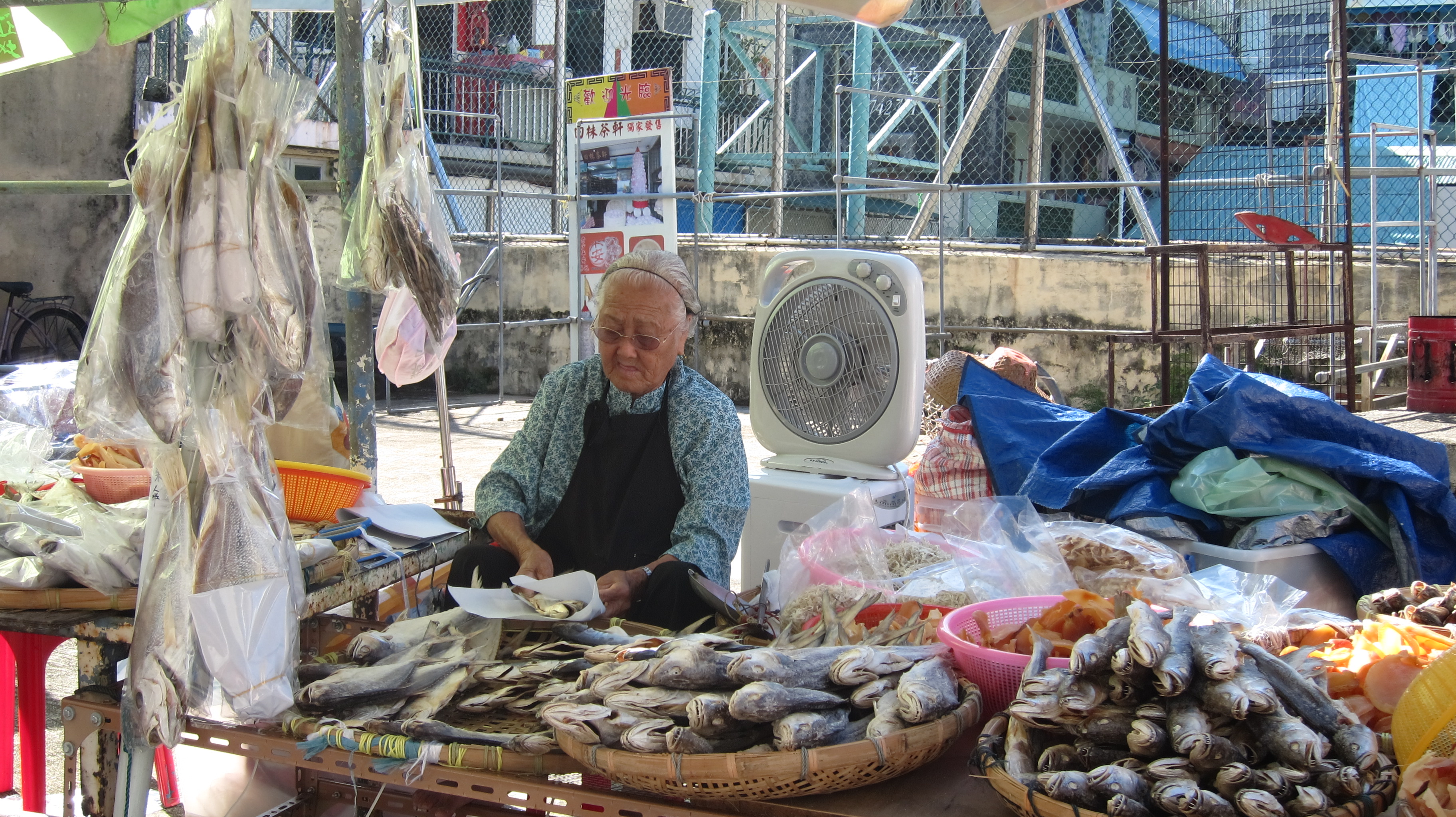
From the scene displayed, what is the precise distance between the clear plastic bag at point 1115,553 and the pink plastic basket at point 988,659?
815 mm

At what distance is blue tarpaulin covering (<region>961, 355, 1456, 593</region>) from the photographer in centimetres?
326

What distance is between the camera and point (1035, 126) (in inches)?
333

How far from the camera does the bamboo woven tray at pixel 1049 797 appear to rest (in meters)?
1.33

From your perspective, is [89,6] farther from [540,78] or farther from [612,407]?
[540,78]

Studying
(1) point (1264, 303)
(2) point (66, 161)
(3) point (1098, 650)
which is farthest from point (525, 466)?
(2) point (66, 161)

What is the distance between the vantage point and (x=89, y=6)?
3777 mm

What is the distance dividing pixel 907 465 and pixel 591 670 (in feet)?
7.49

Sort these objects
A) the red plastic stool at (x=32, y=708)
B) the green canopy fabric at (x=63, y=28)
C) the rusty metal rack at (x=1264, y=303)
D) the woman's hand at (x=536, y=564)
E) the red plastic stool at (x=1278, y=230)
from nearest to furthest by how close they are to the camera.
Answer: the red plastic stool at (x=32, y=708), the woman's hand at (x=536, y=564), the green canopy fabric at (x=63, y=28), the rusty metal rack at (x=1264, y=303), the red plastic stool at (x=1278, y=230)

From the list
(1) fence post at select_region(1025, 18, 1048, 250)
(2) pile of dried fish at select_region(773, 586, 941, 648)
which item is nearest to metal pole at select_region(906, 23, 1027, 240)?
(1) fence post at select_region(1025, 18, 1048, 250)

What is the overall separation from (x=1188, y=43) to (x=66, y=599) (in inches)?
428

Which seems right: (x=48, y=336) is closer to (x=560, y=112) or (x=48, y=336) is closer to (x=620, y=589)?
(x=560, y=112)

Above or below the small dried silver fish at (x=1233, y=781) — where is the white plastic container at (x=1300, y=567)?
below

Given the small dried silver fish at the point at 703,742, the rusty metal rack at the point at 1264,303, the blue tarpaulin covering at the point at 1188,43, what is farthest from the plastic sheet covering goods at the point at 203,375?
the blue tarpaulin covering at the point at 1188,43

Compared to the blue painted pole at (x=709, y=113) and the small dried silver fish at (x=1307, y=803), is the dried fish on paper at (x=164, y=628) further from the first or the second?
the blue painted pole at (x=709, y=113)
